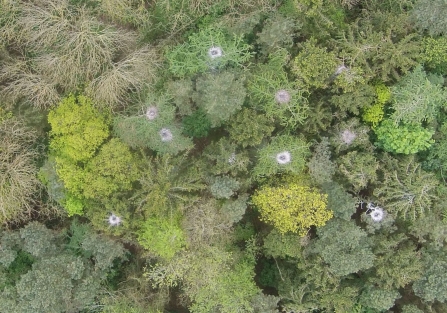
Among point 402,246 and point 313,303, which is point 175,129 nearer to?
point 313,303

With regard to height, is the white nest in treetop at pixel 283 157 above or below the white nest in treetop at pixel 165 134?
below

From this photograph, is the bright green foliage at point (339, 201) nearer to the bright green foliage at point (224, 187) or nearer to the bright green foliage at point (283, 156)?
the bright green foliage at point (283, 156)

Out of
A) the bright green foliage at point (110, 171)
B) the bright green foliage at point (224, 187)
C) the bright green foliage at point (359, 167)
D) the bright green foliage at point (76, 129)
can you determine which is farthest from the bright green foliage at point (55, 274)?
the bright green foliage at point (359, 167)

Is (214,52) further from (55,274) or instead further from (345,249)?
(55,274)

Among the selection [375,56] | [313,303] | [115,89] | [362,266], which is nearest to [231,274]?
[313,303]

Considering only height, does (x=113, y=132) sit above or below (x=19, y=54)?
below

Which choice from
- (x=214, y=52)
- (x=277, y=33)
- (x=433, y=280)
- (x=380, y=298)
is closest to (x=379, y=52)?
(x=277, y=33)

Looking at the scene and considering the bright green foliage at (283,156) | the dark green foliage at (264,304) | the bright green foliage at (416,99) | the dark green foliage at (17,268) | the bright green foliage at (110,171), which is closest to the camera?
the bright green foliage at (416,99)
